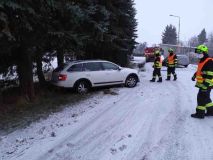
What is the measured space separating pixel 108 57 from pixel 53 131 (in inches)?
543

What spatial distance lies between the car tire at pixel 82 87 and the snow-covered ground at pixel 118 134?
2363 millimetres

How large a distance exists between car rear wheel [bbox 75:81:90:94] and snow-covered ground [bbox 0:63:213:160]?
2.36 metres

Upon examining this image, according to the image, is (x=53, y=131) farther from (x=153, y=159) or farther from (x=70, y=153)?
(x=153, y=159)

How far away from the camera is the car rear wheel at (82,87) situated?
13536mm

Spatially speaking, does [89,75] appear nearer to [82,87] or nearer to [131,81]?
[82,87]

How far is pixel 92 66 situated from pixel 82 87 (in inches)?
45.9

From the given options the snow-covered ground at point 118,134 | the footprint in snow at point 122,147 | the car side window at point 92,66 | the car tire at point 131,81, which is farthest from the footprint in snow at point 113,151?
the car tire at point 131,81

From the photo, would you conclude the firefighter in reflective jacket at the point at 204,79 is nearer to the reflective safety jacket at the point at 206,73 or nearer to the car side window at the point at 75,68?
the reflective safety jacket at the point at 206,73

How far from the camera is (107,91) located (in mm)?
13805

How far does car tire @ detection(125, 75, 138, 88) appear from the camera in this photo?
15.2m

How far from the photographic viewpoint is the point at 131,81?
603 inches

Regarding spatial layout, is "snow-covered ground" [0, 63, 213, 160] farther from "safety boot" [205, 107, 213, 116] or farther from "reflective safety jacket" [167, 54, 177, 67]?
"reflective safety jacket" [167, 54, 177, 67]


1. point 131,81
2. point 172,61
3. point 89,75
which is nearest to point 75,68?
point 89,75

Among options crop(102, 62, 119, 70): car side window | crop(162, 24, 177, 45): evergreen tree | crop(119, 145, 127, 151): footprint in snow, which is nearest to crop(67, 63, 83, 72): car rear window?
crop(102, 62, 119, 70): car side window
